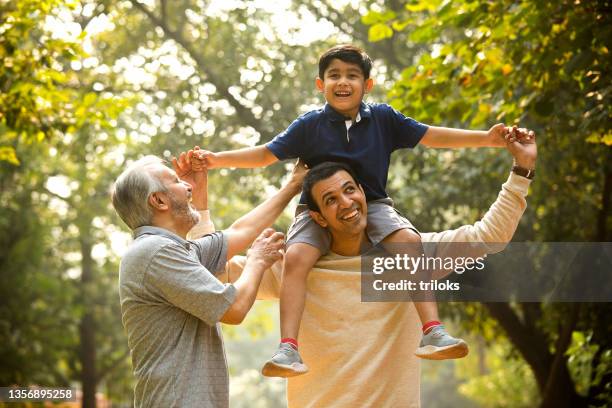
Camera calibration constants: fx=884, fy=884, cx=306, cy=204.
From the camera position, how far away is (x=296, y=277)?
3910 millimetres

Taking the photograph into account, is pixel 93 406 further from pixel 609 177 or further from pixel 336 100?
pixel 336 100

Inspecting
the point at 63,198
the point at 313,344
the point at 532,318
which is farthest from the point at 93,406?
the point at 313,344

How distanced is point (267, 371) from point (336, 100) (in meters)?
1.36

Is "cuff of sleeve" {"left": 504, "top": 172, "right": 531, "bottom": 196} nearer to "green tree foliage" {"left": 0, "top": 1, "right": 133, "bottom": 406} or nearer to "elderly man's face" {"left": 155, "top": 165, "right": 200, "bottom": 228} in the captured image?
"elderly man's face" {"left": 155, "top": 165, "right": 200, "bottom": 228}

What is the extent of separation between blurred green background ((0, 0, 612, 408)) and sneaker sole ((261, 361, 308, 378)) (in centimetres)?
307

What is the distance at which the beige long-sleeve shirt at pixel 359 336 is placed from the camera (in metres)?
3.87

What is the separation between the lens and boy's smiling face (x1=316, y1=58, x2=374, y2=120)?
420 cm

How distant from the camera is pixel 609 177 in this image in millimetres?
9297

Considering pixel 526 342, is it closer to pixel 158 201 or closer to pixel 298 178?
pixel 298 178

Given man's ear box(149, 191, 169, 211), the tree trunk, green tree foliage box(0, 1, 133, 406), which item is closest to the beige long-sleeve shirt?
man's ear box(149, 191, 169, 211)

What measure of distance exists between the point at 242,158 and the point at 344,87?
0.61 m

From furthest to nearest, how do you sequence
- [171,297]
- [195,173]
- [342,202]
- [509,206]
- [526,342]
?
[526,342]
[195,173]
[509,206]
[342,202]
[171,297]

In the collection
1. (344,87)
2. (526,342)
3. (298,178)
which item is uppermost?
(344,87)

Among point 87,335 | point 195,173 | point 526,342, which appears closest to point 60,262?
point 87,335
